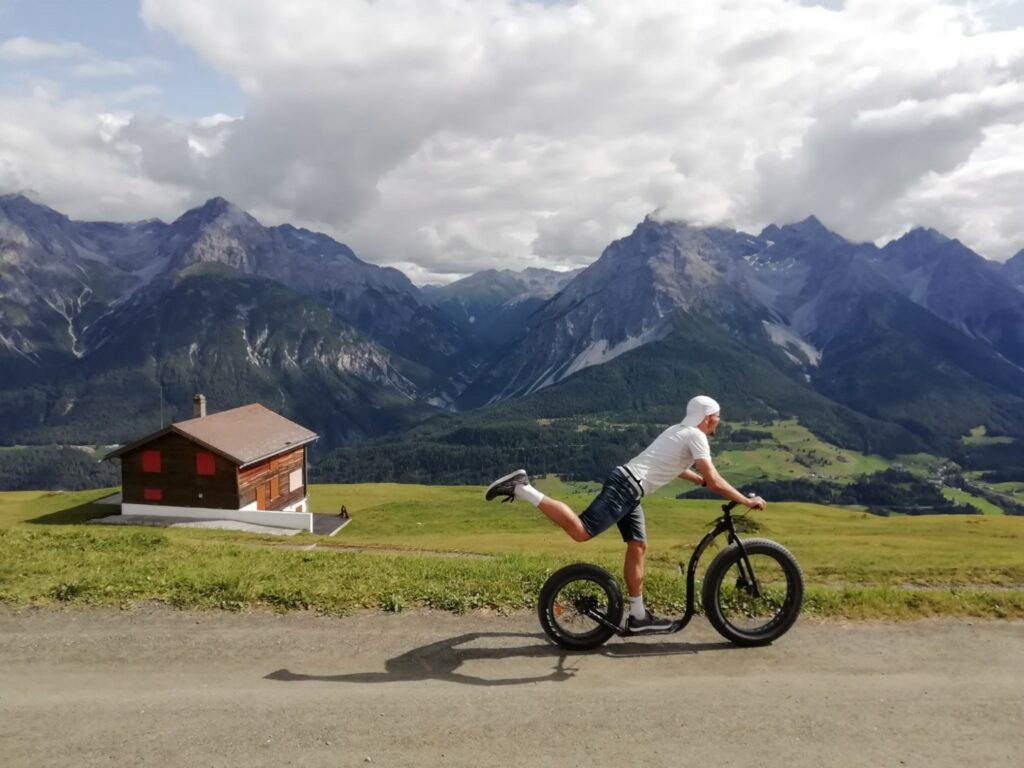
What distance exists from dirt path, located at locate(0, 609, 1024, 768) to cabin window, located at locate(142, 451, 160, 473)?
46895 mm

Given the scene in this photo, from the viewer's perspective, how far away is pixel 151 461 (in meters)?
54.6

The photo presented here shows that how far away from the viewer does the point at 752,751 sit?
25.5 ft

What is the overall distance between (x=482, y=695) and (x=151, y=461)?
54.1m

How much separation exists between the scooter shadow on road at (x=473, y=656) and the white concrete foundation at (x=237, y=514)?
45448mm

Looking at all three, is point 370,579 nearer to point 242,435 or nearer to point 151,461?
point 151,461

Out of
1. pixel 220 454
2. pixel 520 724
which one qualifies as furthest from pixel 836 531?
pixel 520 724

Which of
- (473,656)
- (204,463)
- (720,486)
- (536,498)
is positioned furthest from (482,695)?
(204,463)

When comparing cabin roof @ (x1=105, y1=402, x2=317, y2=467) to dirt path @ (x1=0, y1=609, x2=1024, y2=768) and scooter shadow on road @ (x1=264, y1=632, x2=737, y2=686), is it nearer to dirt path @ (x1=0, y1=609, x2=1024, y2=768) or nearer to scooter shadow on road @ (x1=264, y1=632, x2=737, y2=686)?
dirt path @ (x1=0, y1=609, x2=1024, y2=768)

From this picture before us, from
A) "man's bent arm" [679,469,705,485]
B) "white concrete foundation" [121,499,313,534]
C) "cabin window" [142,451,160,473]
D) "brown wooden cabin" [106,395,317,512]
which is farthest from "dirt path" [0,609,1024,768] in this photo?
"cabin window" [142,451,160,473]

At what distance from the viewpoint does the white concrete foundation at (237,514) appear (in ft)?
175

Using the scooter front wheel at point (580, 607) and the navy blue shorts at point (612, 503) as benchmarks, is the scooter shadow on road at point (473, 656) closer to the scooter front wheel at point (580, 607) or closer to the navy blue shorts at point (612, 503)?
the scooter front wheel at point (580, 607)

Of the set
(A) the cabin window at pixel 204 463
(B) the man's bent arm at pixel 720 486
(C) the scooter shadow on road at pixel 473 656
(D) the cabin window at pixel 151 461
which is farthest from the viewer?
(D) the cabin window at pixel 151 461

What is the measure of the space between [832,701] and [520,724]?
4.24m

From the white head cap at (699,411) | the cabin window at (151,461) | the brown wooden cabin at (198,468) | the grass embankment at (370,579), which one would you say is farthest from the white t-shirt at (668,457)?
the cabin window at (151,461)
